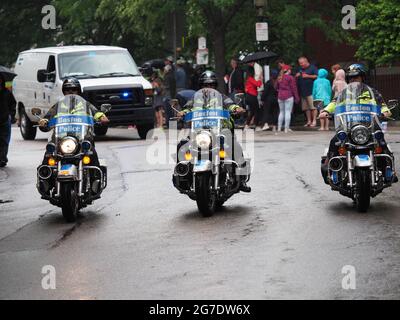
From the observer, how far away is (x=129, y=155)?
22.4 meters

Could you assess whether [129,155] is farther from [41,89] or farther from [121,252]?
[121,252]

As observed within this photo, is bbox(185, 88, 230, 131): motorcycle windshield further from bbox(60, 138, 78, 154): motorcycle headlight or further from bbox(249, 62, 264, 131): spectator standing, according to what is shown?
bbox(249, 62, 264, 131): spectator standing

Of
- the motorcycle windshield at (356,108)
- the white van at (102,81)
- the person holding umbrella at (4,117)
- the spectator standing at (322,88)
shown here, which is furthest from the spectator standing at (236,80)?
the motorcycle windshield at (356,108)

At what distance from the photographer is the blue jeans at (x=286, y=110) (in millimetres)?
28719

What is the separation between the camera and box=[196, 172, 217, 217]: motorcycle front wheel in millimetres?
13031

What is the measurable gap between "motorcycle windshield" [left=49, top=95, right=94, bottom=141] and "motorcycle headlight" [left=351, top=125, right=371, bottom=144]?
3.09m

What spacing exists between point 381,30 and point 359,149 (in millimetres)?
18363

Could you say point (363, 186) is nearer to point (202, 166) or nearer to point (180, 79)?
point (202, 166)

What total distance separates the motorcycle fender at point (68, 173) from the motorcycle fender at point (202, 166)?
52.8 inches

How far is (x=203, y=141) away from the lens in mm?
13336

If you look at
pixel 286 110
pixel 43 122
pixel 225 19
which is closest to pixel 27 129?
pixel 286 110

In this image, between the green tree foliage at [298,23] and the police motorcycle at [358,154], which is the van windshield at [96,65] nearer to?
the green tree foliage at [298,23]

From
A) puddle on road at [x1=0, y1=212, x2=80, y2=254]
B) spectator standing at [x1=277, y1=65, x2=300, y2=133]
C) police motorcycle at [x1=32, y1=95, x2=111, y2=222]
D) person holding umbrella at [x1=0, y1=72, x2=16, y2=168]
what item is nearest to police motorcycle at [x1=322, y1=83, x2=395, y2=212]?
police motorcycle at [x1=32, y1=95, x2=111, y2=222]
